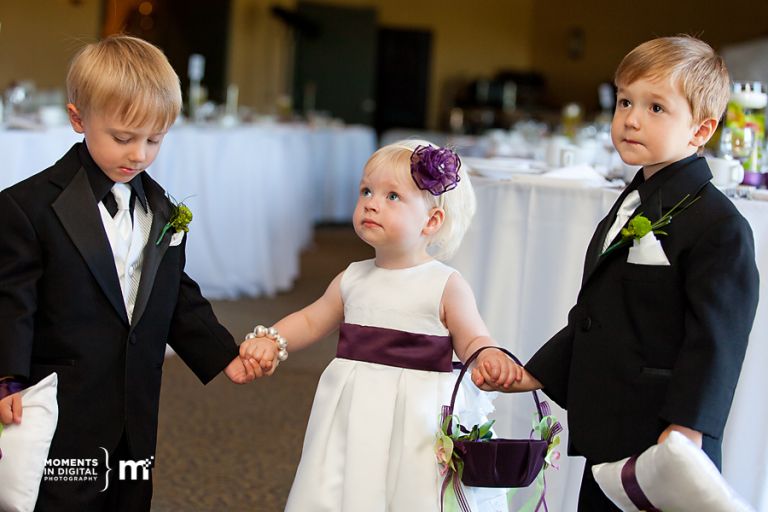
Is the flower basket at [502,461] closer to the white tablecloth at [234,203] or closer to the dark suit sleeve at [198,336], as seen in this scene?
the dark suit sleeve at [198,336]

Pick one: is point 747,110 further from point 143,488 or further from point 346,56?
point 346,56

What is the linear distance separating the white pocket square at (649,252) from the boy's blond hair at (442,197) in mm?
412

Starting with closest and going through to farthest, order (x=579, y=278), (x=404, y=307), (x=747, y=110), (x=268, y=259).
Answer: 1. (x=404, y=307)
2. (x=579, y=278)
3. (x=747, y=110)
4. (x=268, y=259)

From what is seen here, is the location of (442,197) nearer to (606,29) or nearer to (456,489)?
(456,489)

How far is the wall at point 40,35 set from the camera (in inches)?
497

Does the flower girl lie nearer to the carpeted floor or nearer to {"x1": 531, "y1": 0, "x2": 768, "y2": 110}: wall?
the carpeted floor

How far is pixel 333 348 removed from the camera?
4.96 m

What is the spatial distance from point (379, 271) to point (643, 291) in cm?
51

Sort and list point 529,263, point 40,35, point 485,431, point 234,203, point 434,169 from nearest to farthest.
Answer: point 485,431, point 434,169, point 529,263, point 234,203, point 40,35

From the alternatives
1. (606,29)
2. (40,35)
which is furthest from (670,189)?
(606,29)

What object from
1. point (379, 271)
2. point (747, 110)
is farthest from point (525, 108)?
point (379, 271)

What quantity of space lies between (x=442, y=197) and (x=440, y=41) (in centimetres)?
1547

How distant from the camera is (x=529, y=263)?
271 cm

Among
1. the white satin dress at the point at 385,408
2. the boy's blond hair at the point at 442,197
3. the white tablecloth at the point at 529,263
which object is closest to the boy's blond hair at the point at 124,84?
the boy's blond hair at the point at 442,197
